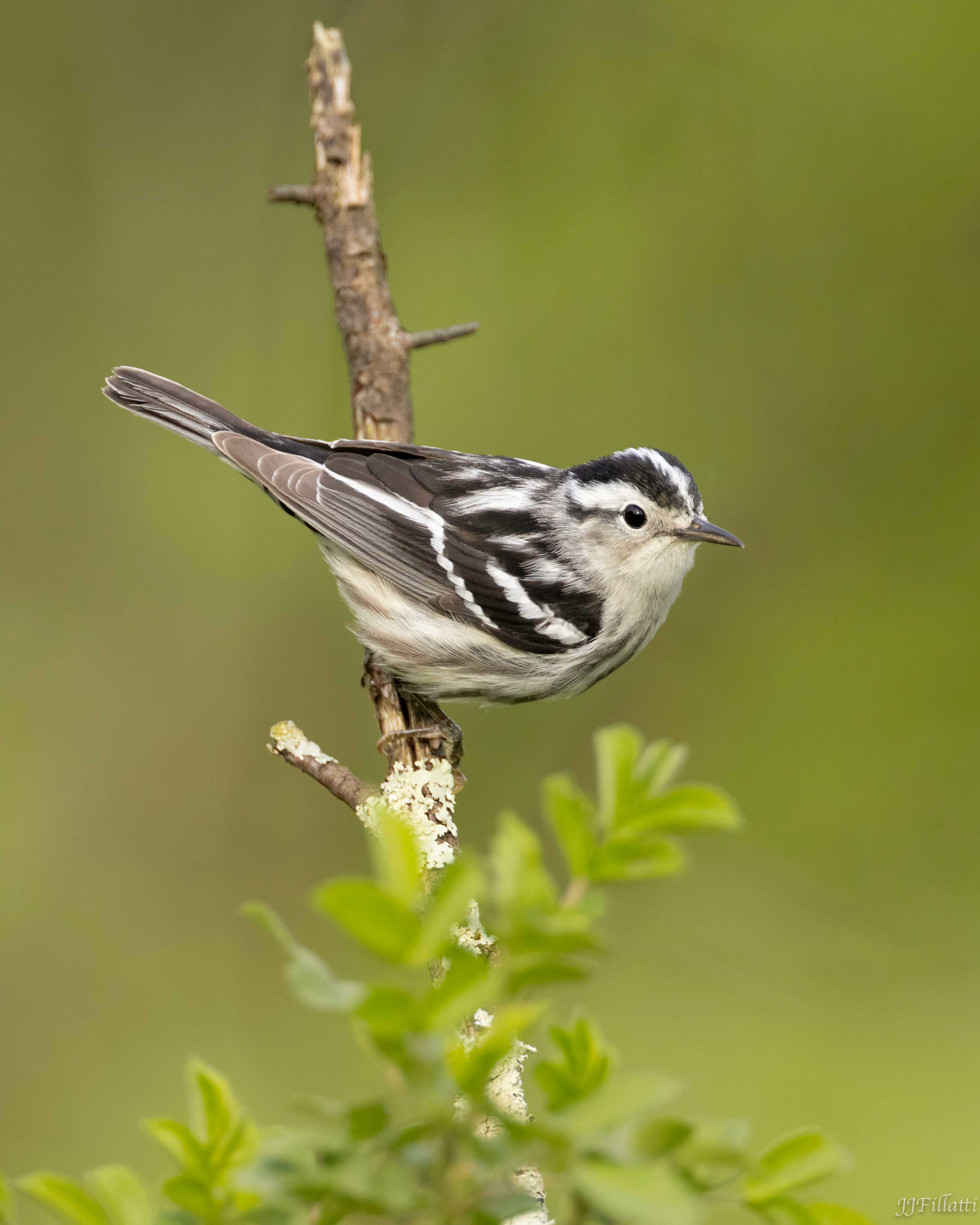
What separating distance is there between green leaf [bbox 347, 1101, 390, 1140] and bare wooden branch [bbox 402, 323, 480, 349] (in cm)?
326

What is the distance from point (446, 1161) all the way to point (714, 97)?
5180 mm

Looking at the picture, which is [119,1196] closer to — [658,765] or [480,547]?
[658,765]

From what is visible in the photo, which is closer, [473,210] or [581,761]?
[581,761]

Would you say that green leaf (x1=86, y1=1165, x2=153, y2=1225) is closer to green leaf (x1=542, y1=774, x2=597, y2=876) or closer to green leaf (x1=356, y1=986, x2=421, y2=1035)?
green leaf (x1=356, y1=986, x2=421, y2=1035)

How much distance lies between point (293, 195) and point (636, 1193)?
370 cm

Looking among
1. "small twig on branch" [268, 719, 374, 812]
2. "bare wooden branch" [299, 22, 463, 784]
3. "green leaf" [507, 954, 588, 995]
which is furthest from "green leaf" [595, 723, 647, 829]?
"bare wooden branch" [299, 22, 463, 784]

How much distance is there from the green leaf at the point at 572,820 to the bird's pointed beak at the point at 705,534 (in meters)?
2.67

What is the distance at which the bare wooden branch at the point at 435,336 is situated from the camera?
362 centimetres

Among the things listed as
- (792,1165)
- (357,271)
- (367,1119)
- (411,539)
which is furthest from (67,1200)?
(357,271)

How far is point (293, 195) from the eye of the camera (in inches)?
145

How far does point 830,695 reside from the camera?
4395 mm

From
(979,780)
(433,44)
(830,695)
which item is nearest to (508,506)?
(830,695)

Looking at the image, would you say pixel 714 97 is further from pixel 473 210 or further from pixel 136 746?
pixel 136 746

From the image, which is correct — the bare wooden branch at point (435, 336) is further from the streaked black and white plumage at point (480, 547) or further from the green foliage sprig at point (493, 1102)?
the green foliage sprig at point (493, 1102)
